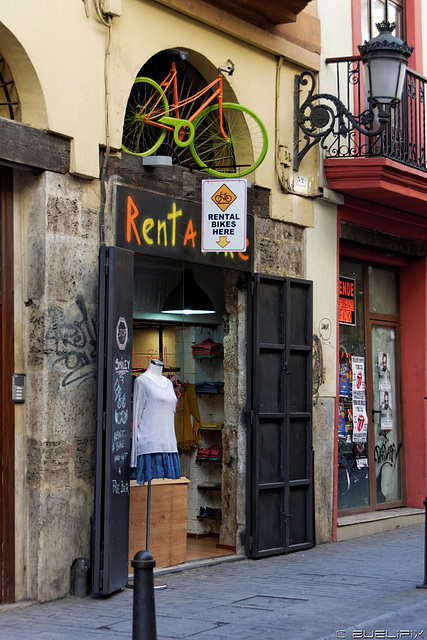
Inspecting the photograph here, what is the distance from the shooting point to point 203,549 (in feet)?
31.7

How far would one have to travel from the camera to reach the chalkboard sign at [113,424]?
24.4 feet

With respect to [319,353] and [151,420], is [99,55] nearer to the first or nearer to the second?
[151,420]

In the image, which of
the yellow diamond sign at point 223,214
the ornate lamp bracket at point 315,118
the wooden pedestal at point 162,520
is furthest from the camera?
the ornate lamp bracket at point 315,118

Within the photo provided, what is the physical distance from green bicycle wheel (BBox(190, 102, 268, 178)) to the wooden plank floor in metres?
3.78

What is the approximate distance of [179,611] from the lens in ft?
23.0

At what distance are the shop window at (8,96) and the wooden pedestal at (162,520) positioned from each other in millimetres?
3319

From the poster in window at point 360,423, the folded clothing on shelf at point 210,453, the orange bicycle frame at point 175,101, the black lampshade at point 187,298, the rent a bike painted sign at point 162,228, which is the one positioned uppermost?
the orange bicycle frame at point 175,101

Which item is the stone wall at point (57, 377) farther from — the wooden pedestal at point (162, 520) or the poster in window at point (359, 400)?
the poster in window at point (359, 400)

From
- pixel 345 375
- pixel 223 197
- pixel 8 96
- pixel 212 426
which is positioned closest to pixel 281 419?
pixel 212 426

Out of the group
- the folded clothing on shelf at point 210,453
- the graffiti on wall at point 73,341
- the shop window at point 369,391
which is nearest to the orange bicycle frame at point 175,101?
the graffiti on wall at point 73,341

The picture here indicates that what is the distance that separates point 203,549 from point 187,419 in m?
1.40

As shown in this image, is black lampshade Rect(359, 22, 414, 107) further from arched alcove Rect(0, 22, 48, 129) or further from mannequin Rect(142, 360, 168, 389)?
arched alcove Rect(0, 22, 48, 129)

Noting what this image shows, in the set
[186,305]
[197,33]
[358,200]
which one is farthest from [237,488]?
[197,33]

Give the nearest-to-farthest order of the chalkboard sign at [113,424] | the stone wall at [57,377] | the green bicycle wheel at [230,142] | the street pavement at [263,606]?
the street pavement at [263,606], the stone wall at [57,377], the chalkboard sign at [113,424], the green bicycle wheel at [230,142]
